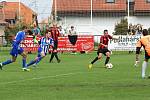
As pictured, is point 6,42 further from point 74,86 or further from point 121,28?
point 74,86

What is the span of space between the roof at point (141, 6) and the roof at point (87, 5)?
54.9 inches

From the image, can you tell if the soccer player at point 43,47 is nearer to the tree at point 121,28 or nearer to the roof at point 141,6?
the tree at point 121,28

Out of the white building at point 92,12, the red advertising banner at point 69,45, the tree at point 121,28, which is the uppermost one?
the white building at point 92,12

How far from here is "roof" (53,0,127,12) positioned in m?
69.2

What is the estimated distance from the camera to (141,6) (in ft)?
226

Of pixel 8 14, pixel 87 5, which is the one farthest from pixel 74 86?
pixel 8 14

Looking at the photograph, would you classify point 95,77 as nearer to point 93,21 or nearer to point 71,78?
point 71,78

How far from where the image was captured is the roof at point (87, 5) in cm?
6925

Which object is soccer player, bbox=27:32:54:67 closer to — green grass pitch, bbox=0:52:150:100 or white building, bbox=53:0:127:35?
green grass pitch, bbox=0:52:150:100

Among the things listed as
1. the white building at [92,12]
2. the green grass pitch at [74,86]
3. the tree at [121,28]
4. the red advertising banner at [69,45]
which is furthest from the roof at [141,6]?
the green grass pitch at [74,86]

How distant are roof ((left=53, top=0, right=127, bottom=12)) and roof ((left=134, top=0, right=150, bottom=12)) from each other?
1395mm

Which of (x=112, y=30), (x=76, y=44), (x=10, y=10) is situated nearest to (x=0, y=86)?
(x=76, y=44)

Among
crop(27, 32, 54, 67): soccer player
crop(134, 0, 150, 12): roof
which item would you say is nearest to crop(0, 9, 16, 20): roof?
crop(134, 0, 150, 12): roof

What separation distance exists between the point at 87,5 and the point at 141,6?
628 centimetres
